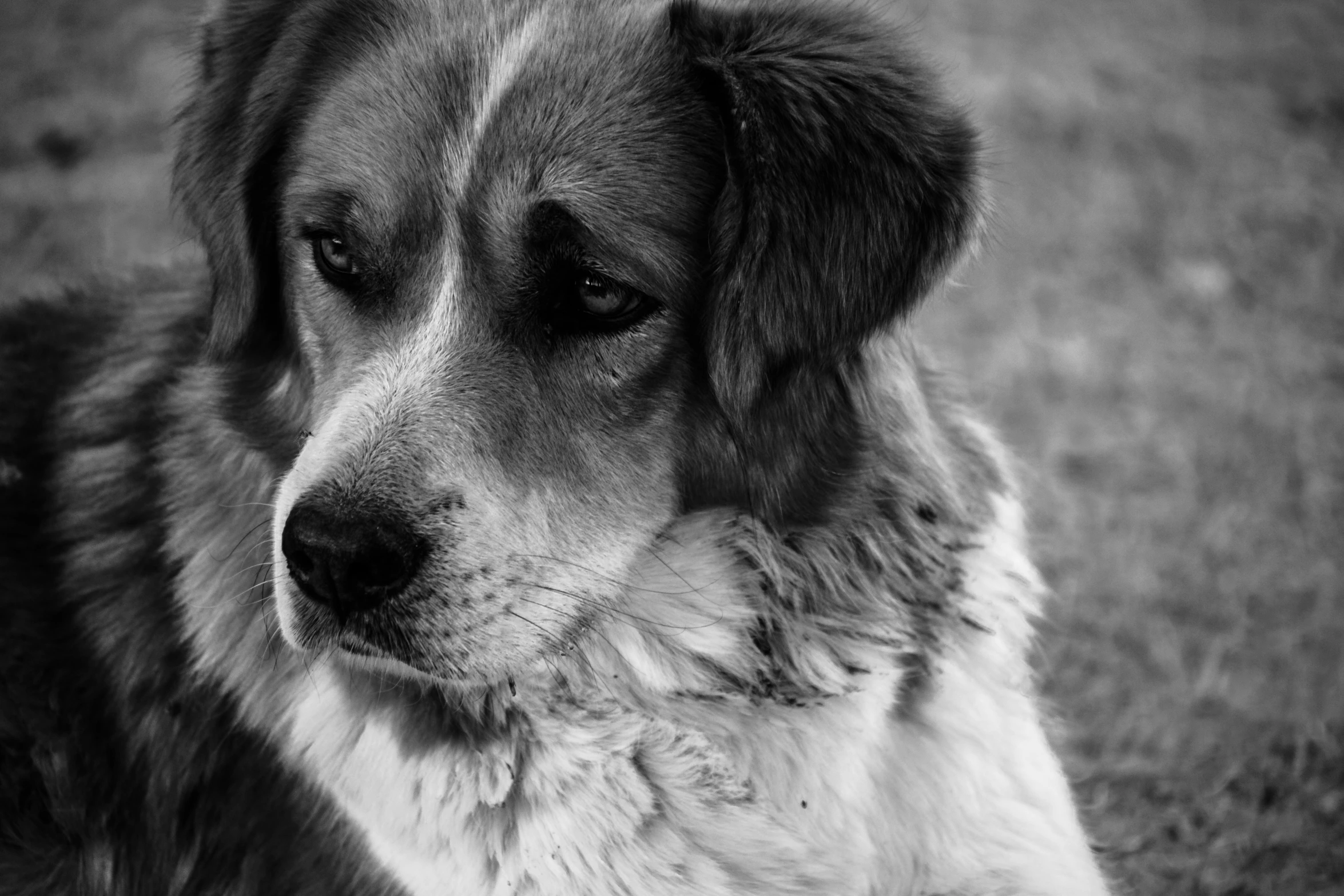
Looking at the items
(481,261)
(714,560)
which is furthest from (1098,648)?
(481,261)

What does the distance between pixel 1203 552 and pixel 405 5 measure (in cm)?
370

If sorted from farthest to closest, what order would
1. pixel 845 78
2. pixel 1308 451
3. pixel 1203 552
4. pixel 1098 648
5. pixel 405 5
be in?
pixel 1308 451 → pixel 1203 552 → pixel 1098 648 → pixel 405 5 → pixel 845 78

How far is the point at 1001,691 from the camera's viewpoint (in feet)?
9.61

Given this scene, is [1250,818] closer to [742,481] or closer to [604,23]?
[742,481]

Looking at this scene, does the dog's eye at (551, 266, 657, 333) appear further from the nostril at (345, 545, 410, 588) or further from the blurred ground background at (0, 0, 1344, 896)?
the blurred ground background at (0, 0, 1344, 896)

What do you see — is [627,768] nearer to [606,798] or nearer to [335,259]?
[606,798]

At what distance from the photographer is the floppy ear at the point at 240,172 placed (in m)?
2.82

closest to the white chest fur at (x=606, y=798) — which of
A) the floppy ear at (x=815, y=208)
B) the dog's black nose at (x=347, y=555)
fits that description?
the dog's black nose at (x=347, y=555)

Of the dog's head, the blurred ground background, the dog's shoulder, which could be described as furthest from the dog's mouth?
the blurred ground background

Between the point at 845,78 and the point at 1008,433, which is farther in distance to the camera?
the point at 1008,433

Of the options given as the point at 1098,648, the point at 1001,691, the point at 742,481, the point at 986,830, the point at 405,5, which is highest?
the point at 405,5

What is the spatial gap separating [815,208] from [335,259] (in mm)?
978

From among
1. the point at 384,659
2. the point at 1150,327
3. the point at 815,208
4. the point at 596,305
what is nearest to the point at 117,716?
the point at 384,659

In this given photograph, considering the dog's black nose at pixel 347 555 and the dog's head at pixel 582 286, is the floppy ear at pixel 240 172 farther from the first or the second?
the dog's black nose at pixel 347 555
